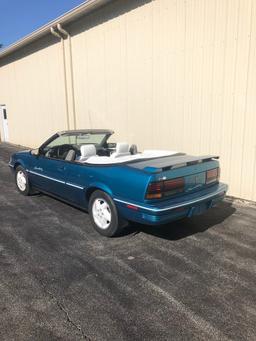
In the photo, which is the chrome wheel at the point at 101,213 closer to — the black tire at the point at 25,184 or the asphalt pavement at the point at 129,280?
the asphalt pavement at the point at 129,280

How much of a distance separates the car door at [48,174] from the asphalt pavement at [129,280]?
539 mm

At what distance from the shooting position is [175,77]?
686cm

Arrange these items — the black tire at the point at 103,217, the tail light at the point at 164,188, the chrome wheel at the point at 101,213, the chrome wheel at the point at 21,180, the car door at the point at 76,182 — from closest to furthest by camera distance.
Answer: the tail light at the point at 164,188 < the black tire at the point at 103,217 < the chrome wheel at the point at 101,213 < the car door at the point at 76,182 < the chrome wheel at the point at 21,180

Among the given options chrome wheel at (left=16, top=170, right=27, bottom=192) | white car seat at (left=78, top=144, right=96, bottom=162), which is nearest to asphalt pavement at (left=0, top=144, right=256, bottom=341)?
white car seat at (left=78, top=144, right=96, bottom=162)

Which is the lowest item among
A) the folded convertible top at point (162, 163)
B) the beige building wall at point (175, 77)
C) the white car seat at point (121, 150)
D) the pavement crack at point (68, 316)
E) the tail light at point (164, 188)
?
the pavement crack at point (68, 316)

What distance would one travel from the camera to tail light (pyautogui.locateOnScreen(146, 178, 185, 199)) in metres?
3.78

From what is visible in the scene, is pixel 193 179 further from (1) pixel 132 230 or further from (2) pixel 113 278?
(2) pixel 113 278

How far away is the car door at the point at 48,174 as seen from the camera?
5.24 m

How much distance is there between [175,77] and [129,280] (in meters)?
4.78

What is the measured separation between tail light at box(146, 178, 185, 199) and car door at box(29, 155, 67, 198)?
1.87 m

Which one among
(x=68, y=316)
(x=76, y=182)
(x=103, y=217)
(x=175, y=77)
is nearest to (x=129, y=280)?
(x=68, y=316)

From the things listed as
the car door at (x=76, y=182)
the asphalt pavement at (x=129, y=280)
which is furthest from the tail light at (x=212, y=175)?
the car door at (x=76, y=182)

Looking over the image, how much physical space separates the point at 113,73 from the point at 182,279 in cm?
655

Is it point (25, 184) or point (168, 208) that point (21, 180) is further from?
point (168, 208)
